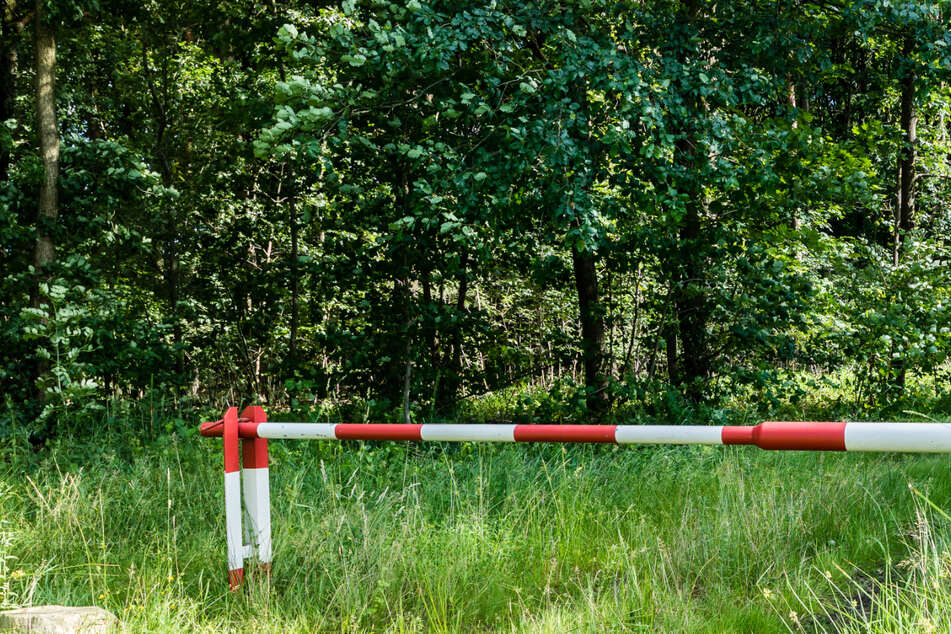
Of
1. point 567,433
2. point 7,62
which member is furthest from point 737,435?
point 7,62

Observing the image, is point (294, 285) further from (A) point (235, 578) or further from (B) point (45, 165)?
(A) point (235, 578)

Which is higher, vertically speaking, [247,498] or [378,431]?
[378,431]

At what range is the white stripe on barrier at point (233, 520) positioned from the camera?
305cm

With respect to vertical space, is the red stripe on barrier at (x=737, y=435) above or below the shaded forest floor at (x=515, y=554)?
above

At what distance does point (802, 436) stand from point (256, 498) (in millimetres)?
2215

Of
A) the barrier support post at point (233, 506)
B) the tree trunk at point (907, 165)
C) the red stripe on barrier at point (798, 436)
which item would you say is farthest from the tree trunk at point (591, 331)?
the tree trunk at point (907, 165)

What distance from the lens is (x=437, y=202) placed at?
524cm

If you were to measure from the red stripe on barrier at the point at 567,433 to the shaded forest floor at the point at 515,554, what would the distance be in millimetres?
644

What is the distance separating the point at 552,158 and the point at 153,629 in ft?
12.4

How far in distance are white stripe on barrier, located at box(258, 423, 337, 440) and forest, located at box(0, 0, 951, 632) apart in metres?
0.55

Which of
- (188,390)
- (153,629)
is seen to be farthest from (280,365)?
(153,629)

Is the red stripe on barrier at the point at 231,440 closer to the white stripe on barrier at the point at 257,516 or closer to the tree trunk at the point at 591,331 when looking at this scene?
the white stripe on barrier at the point at 257,516

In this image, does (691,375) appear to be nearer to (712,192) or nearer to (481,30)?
(712,192)

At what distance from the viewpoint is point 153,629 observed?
2746 millimetres
